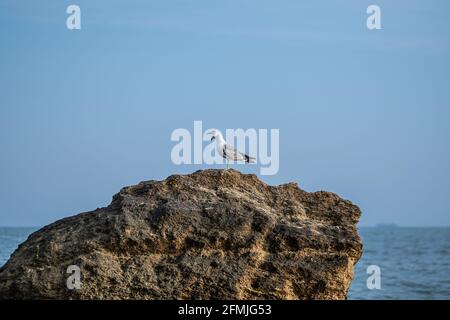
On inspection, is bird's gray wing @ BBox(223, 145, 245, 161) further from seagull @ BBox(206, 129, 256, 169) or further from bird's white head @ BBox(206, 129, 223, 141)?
bird's white head @ BBox(206, 129, 223, 141)

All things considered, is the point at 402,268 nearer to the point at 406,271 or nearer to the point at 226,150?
the point at 406,271

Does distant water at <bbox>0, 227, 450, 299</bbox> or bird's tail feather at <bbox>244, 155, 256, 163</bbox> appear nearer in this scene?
bird's tail feather at <bbox>244, 155, 256, 163</bbox>

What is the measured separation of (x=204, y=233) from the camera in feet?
33.0

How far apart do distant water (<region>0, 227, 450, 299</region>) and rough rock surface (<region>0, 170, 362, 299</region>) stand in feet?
14.7

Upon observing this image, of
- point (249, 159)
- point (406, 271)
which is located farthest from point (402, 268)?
point (249, 159)

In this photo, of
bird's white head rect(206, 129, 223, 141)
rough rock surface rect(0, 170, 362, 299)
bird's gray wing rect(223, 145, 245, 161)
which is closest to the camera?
rough rock surface rect(0, 170, 362, 299)

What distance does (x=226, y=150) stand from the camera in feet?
39.9

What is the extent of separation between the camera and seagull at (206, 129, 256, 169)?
1212cm

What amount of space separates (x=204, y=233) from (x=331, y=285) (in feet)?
5.62

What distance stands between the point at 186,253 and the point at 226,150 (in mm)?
2532

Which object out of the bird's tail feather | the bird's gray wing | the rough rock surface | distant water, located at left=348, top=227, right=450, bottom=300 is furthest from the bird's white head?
distant water, located at left=348, top=227, right=450, bottom=300

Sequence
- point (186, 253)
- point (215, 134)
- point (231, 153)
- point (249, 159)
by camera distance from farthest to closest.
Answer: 1. point (249, 159)
2. point (215, 134)
3. point (231, 153)
4. point (186, 253)

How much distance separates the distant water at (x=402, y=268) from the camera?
104 ft

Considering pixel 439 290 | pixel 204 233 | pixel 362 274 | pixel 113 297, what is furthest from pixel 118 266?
pixel 362 274
